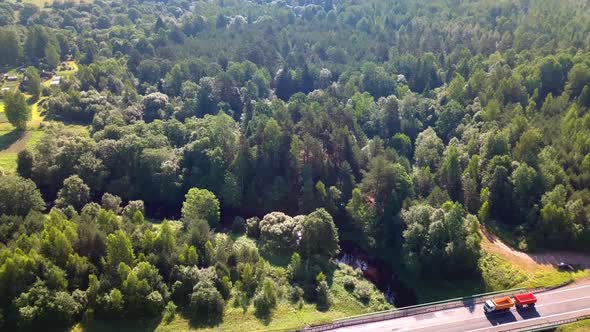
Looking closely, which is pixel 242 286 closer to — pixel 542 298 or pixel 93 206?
pixel 93 206

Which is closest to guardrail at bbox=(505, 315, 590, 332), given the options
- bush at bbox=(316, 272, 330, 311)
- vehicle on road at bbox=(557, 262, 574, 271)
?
vehicle on road at bbox=(557, 262, 574, 271)

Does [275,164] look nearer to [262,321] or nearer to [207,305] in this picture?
[207,305]

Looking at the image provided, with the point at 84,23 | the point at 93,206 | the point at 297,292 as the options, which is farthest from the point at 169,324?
the point at 84,23

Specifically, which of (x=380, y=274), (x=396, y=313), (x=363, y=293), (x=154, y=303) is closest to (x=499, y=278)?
(x=380, y=274)

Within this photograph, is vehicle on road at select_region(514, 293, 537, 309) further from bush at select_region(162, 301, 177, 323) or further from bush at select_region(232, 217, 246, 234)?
bush at select_region(232, 217, 246, 234)

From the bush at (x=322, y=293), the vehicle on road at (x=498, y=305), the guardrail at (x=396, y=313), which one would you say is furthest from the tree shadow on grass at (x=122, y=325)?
the vehicle on road at (x=498, y=305)
